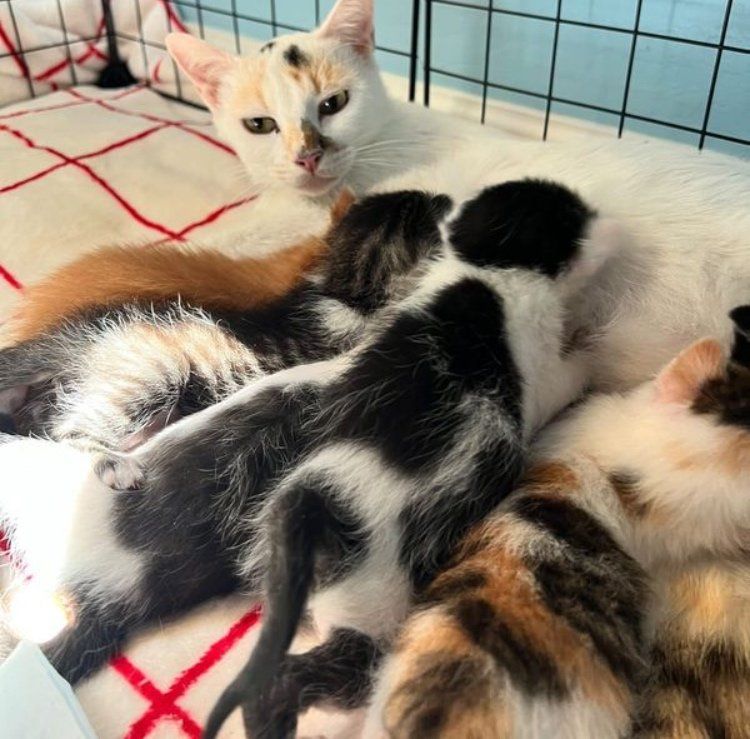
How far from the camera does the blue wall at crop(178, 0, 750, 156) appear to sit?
63.1 inches

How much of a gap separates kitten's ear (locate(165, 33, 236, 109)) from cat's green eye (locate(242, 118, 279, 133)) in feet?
0.37

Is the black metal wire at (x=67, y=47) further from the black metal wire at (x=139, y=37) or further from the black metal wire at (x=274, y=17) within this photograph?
the black metal wire at (x=274, y=17)

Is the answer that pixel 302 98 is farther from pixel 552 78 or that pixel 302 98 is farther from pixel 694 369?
pixel 694 369

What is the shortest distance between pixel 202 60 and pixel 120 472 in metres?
0.84

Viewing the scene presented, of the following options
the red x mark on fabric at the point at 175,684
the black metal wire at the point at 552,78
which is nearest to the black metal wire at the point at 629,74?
the black metal wire at the point at 552,78

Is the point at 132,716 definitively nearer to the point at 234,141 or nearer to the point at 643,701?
the point at 643,701

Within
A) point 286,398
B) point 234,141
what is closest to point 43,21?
point 234,141

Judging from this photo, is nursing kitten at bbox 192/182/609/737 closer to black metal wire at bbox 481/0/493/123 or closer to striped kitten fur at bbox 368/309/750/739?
striped kitten fur at bbox 368/309/750/739

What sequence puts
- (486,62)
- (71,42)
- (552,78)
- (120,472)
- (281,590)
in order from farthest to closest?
(71,42) < (486,62) < (552,78) < (120,472) < (281,590)

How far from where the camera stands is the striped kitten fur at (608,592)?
2.08 ft

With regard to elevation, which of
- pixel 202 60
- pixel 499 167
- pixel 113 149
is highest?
pixel 202 60

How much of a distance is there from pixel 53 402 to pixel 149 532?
0.89 feet

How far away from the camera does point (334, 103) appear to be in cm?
130

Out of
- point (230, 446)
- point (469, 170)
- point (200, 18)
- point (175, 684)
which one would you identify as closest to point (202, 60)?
point (469, 170)
